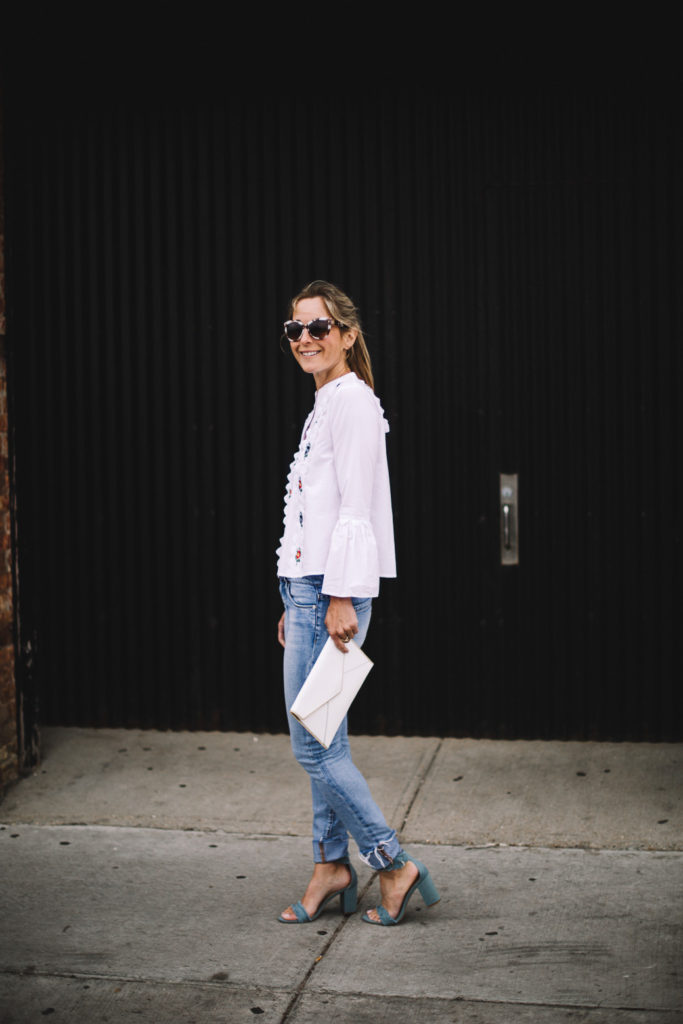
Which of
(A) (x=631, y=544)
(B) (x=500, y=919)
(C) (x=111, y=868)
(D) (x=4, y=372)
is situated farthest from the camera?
(A) (x=631, y=544)

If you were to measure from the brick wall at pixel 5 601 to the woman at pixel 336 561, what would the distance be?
5.91 feet

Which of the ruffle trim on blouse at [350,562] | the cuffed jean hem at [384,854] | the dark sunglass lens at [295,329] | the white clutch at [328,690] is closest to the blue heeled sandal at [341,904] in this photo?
the cuffed jean hem at [384,854]

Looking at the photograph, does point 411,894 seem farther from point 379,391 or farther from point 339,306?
point 379,391

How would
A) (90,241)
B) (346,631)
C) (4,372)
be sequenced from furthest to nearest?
(90,241) < (4,372) < (346,631)

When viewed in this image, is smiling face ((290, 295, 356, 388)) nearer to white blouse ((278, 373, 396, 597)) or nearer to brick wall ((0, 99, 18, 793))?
white blouse ((278, 373, 396, 597))

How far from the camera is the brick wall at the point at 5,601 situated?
548 centimetres

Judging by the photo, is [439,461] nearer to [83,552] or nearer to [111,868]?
[83,552]

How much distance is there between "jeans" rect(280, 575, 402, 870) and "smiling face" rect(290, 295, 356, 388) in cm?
69

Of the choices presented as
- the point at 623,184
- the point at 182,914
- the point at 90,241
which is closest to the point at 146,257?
the point at 90,241

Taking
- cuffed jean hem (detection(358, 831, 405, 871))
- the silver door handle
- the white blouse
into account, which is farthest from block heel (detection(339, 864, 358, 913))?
the silver door handle

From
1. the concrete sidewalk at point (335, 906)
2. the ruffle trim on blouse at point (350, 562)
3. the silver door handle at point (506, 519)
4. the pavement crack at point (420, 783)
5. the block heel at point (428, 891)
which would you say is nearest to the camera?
the concrete sidewalk at point (335, 906)

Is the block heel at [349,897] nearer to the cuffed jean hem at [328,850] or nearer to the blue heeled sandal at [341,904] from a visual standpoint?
the blue heeled sandal at [341,904]

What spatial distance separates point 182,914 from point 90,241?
3434mm

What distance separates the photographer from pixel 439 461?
6059mm
